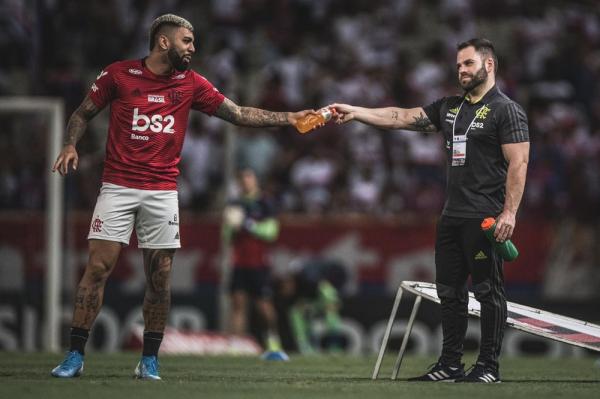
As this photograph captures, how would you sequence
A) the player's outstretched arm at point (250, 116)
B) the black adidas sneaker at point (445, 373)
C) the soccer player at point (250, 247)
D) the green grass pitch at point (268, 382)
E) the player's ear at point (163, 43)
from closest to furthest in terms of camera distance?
the green grass pitch at point (268, 382), the player's ear at point (163, 43), the black adidas sneaker at point (445, 373), the player's outstretched arm at point (250, 116), the soccer player at point (250, 247)

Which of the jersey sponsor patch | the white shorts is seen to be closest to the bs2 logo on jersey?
the jersey sponsor patch

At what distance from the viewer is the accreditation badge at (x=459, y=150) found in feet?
29.2

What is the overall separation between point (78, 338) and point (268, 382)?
142cm

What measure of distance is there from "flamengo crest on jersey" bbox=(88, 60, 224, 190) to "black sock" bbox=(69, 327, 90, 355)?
109cm

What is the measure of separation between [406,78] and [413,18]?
5.51 ft

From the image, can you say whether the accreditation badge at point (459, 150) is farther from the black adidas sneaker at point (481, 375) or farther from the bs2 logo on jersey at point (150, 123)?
the bs2 logo on jersey at point (150, 123)

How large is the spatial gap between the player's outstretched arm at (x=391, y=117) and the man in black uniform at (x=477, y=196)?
0.29 meters

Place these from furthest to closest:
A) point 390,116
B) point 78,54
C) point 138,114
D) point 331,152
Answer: point 78,54, point 331,152, point 390,116, point 138,114

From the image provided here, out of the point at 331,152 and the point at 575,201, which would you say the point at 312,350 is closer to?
the point at 331,152

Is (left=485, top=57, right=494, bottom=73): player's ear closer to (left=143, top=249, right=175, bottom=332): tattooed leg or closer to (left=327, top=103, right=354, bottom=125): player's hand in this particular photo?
(left=327, top=103, right=354, bottom=125): player's hand

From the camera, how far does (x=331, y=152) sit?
18.3m

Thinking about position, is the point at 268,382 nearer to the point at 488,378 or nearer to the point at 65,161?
the point at 488,378

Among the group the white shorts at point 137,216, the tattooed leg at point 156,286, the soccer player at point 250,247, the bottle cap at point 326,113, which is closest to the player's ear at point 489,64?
the bottle cap at point 326,113

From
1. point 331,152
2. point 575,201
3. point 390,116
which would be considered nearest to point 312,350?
point 331,152
